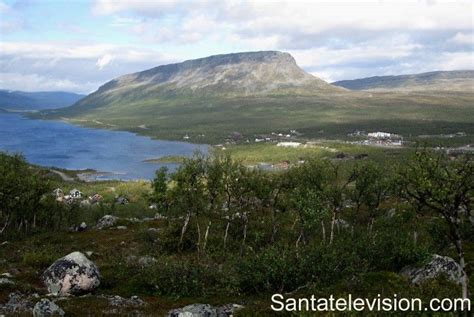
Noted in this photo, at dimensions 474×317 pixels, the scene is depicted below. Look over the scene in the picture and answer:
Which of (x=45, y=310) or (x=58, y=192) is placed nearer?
(x=45, y=310)

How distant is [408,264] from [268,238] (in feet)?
98.0

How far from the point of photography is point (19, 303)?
39000mm

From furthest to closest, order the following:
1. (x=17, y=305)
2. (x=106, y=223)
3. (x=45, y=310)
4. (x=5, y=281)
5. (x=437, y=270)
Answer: (x=106, y=223) → (x=437, y=270) → (x=5, y=281) → (x=17, y=305) → (x=45, y=310)

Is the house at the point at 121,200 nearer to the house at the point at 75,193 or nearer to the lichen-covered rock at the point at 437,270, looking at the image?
the house at the point at 75,193

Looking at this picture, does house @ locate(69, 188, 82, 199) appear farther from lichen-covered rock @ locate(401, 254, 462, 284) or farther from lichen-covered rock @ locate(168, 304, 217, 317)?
lichen-covered rock @ locate(168, 304, 217, 317)

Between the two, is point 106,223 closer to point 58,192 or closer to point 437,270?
point 58,192

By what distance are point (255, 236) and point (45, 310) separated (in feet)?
147

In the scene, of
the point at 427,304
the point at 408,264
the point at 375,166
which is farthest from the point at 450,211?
the point at 375,166

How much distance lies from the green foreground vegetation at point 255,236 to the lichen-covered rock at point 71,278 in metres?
1.27

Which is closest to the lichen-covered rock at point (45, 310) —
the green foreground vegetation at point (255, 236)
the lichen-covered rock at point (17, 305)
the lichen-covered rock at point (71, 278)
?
the green foreground vegetation at point (255, 236)

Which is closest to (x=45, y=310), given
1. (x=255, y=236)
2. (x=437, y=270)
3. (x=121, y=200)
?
(x=437, y=270)

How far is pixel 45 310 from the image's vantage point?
107 ft

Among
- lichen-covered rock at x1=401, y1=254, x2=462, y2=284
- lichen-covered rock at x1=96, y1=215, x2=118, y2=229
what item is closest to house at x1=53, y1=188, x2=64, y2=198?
lichen-covered rock at x1=96, y1=215, x2=118, y2=229

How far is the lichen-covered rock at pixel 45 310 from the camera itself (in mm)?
32281
